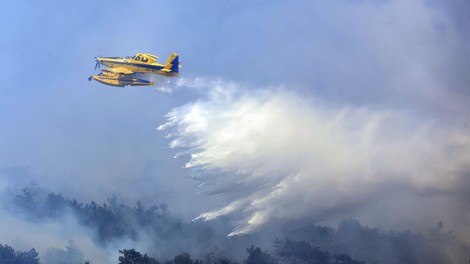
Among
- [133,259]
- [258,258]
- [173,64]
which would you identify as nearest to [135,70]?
[173,64]

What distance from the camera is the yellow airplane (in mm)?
111375

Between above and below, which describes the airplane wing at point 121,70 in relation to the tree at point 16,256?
above

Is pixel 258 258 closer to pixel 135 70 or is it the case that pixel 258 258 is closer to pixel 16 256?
pixel 135 70

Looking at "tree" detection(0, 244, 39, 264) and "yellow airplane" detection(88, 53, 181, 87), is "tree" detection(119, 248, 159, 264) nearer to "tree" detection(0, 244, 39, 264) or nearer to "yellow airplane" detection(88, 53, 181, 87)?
"tree" detection(0, 244, 39, 264)

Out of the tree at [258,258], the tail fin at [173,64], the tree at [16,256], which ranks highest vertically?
the tail fin at [173,64]

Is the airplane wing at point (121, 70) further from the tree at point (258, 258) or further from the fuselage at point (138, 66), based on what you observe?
the tree at point (258, 258)

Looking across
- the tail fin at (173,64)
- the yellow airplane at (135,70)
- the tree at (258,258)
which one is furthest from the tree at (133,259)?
the tail fin at (173,64)

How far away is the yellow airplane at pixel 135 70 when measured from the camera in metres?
111

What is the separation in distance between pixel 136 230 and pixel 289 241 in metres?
30.5

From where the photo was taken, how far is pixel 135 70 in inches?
4439

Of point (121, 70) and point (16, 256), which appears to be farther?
point (16, 256)

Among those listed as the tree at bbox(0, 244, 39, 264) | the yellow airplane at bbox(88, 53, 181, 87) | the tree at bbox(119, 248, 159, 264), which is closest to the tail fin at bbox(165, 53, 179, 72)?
the yellow airplane at bbox(88, 53, 181, 87)

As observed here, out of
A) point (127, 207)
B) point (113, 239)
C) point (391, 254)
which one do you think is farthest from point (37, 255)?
point (391, 254)

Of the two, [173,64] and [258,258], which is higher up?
[173,64]
